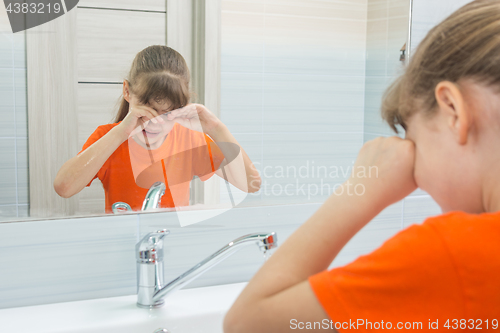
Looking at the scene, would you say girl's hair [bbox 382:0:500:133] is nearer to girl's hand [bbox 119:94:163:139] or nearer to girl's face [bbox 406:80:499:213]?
girl's face [bbox 406:80:499:213]

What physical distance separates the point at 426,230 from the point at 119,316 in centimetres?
53

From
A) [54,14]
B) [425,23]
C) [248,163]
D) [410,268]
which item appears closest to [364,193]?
[410,268]

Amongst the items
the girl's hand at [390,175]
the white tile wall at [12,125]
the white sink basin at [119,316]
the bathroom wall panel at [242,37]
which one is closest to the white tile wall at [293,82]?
the bathroom wall panel at [242,37]

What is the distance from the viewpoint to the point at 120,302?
74 centimetres

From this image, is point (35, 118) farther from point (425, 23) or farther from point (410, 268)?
point (425, 23)

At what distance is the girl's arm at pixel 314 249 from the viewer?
0.37 metres

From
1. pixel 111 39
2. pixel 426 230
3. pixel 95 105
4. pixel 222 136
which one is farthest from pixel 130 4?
pixel 426 230

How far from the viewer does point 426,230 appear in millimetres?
338

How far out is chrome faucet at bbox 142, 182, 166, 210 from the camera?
0.78 m

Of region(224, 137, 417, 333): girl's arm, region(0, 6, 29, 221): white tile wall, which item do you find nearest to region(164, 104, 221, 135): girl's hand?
region(0, 6, 29, 221): white tile wall

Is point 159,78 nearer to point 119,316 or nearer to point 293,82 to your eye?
point 293,82

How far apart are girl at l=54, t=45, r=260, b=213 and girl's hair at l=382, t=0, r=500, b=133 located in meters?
0.46

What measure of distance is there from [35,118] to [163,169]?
23 centimetres

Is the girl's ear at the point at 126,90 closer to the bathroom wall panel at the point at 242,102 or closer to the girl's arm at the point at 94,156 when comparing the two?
the girl's arm at the point at 94,156
